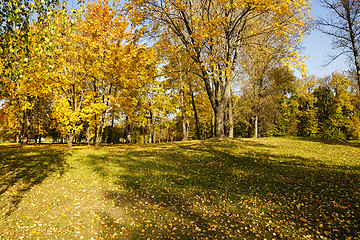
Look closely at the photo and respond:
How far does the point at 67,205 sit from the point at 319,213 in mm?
9718

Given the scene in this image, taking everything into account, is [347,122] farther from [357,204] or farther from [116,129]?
[116,129]

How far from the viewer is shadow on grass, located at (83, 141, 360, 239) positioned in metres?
6.38

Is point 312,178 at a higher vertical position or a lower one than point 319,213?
higher

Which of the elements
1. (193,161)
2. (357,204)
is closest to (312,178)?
(357,204)

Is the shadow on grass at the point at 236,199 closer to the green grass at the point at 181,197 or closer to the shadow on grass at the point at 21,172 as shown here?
the green grass at the point at 181,197

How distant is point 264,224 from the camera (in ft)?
22.0

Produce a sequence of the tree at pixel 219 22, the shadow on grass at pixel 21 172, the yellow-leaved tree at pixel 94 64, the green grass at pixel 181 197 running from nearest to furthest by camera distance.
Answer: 1. the green grass at pixel 181 197
2. the shadow on grass at pixel 21 172
3. the tree at pixel 219 22
4. the yellow-leaved tree at pixel 94 64

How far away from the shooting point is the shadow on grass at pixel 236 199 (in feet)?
20.9

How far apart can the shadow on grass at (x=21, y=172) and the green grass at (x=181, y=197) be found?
0.04 metres

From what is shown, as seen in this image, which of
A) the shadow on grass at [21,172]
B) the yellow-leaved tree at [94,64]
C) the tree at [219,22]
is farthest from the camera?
the yellow-leaved tree at [94,64]

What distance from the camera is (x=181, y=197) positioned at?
28.4 ft

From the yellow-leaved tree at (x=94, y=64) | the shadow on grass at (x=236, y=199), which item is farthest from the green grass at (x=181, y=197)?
the yellow-leaved tree at (x=94, y=64)

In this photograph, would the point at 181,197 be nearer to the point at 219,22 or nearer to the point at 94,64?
the point at 219,22

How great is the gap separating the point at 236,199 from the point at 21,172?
11348 millimetres
